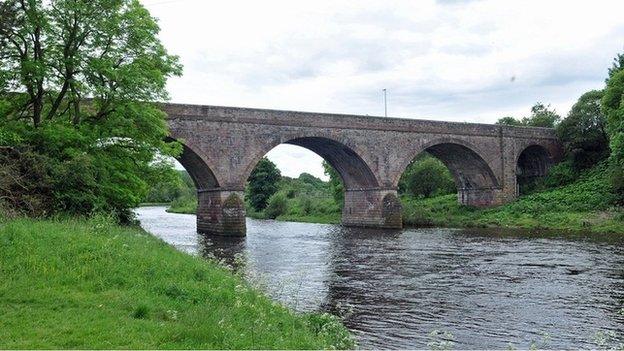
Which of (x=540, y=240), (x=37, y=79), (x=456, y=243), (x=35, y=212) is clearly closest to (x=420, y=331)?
(x=35, y=212)

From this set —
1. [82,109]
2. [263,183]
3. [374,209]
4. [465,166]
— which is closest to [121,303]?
[82,109]

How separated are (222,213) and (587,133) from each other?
113 ft

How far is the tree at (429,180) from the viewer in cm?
6191

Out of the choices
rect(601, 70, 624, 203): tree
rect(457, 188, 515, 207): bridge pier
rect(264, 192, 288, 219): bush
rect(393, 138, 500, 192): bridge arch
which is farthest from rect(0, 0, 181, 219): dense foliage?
rect(264, 192, 288, 219): bush

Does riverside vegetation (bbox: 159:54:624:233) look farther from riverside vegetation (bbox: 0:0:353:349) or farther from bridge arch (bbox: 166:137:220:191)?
riverside vegetation (bbox: 0:0:353:349)

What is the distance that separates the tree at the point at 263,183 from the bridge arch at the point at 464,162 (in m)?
26.1

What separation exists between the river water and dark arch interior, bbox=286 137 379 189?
38.9 feet

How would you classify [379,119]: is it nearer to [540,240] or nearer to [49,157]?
[540,240]

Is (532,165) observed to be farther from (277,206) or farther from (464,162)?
(277,206)

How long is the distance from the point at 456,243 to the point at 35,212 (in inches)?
848

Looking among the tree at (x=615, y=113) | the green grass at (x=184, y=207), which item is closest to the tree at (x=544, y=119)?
the tree at (x=615, y=113)

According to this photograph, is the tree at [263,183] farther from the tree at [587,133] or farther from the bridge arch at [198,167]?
the tree at [587,133]

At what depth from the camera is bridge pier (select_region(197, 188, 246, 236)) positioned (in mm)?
34312

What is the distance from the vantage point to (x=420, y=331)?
11180mm
